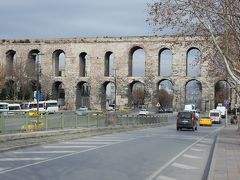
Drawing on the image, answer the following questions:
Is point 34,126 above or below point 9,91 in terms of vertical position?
below

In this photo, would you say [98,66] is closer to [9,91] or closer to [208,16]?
[9,91]

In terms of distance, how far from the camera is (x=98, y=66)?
338 ft

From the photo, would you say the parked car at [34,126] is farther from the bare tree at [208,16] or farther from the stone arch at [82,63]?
the stone arch at [82,63]

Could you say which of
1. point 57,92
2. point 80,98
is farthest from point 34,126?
point 57,92

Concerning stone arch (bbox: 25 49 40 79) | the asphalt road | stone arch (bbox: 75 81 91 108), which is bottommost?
the asphalt road

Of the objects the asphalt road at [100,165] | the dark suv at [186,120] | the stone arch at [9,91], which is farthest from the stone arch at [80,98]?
the asphalt road at [100,165]

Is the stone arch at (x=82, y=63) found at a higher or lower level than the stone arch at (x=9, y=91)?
higher

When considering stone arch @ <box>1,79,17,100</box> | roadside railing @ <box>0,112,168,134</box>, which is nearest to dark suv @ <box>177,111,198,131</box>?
roadside railing @ <box>0,112,168,134</box>

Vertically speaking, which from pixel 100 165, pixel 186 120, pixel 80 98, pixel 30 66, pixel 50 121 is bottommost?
pixel 100 165

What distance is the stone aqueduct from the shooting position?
99250 mm

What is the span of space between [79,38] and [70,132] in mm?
75133

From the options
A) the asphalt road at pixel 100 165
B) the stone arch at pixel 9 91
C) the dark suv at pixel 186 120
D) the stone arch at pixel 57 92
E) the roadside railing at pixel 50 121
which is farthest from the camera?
the stone arch at pixel 57 92

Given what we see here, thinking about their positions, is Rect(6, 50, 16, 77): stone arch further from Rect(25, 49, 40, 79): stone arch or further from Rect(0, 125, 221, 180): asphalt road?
Rect(0, 125, 221, 180): asphalt road

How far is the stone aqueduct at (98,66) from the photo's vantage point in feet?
326
